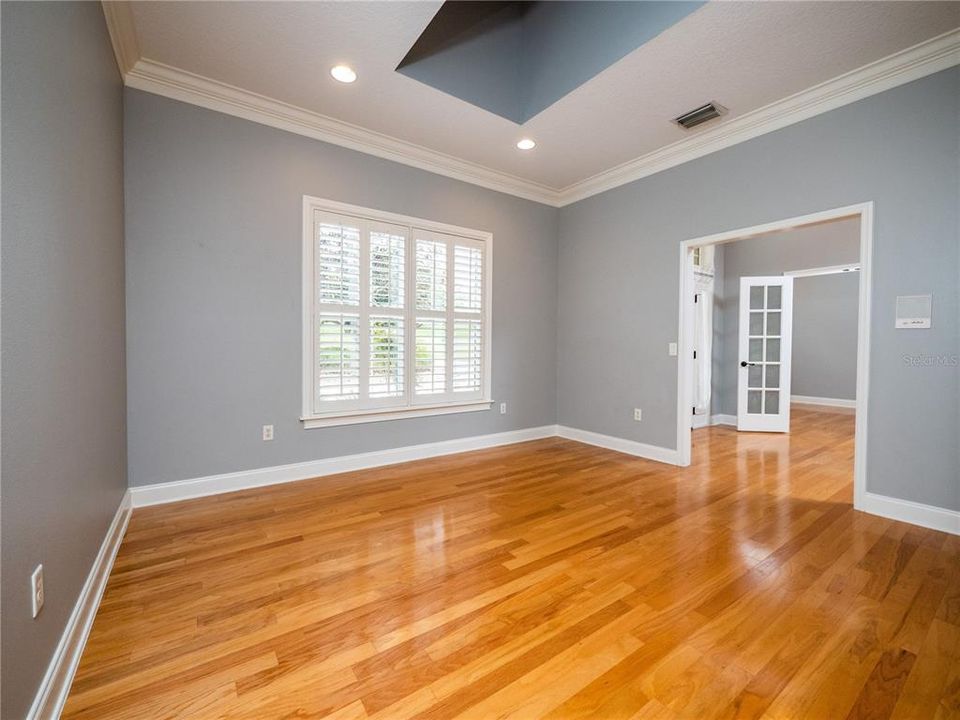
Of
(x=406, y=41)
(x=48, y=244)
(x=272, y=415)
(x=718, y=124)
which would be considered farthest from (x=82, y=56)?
(x=718, y=124)

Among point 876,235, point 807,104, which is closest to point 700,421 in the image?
point 876,235

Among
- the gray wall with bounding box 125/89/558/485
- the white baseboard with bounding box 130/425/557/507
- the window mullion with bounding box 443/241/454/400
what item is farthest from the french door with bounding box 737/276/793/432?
the gray wall with bounding box 125/89/558/485

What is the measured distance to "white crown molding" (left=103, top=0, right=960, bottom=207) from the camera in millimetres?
2439

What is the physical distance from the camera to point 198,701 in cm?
125

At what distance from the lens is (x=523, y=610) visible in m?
1.72

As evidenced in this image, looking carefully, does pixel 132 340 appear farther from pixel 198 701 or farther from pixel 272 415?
pixel 198 701

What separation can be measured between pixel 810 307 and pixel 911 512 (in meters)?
6.86

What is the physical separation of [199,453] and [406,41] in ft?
10.1

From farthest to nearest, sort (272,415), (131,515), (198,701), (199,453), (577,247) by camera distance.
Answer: (577,247)
(272,415)
(199,453)
(131,515)
(198,701)

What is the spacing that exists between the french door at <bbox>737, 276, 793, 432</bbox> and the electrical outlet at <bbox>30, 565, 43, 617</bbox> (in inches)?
255

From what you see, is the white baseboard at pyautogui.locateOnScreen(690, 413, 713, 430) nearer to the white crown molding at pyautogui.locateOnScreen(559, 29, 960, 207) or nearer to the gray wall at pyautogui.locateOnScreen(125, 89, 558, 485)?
the white crown molding at pyautogui.locateOnScreen(559, 29, 960, 207)

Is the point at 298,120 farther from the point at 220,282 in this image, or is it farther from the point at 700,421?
the point at 700,421

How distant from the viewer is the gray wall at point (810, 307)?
5914mm

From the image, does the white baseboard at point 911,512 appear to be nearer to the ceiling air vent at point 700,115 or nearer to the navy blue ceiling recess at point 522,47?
the ceiling air vent at point 700,115
